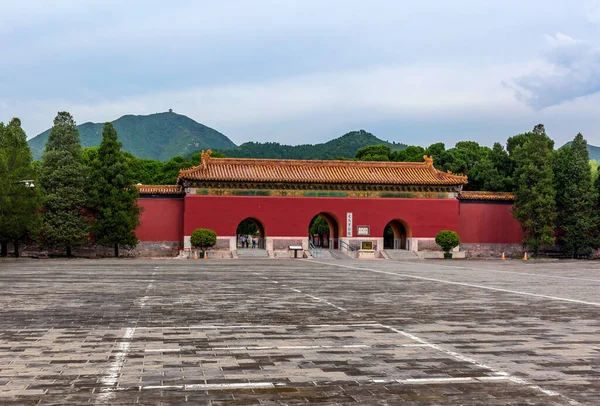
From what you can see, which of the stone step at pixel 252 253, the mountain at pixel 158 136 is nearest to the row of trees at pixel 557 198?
the stone step at pixel 252 253

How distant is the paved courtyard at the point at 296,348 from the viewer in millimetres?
5059

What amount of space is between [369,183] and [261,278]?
65.5 ft

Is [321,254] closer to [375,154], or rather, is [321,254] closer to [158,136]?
[375,154]

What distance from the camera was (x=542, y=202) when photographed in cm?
3556

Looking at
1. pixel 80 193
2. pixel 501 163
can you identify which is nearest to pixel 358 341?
pixel 80 193

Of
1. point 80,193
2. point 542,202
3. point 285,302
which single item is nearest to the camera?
point 285,302

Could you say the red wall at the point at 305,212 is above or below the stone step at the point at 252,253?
above

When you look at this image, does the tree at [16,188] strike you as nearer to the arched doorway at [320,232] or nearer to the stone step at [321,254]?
the stone step at [321,254]

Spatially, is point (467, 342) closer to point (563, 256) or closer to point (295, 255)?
point (295, 255)

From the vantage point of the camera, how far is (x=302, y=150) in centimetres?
9588

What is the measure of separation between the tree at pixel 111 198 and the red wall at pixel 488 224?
19.3m

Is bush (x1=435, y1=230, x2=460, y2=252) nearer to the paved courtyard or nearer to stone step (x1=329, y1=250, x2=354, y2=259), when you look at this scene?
stone step (x1=329, y1=250, x2=354, y2=259)

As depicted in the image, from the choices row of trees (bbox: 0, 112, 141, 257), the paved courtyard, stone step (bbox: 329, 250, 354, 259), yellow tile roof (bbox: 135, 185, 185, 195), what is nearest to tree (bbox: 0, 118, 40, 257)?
row of trees (bbox: 0, 112, 141, 257)

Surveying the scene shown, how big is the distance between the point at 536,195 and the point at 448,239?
548 centimetres
